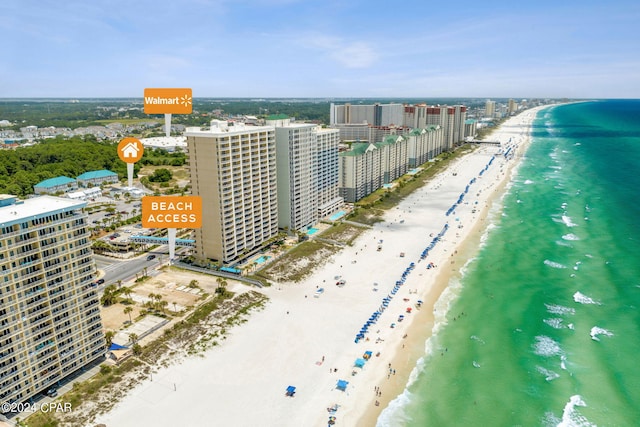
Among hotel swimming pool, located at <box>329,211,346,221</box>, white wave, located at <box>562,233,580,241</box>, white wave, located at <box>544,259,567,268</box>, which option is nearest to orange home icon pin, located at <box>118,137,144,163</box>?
hotel swimming pool, located at <box>329,211,346,221</box>

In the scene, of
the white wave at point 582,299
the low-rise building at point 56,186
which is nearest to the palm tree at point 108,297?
the white wave at point 582,299

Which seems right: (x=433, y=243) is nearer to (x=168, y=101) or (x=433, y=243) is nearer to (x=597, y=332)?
(x=597, y=332)

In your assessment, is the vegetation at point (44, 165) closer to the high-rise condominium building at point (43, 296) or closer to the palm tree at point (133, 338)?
the palm tree at point (133, 338)

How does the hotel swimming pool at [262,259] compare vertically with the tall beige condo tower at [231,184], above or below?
below

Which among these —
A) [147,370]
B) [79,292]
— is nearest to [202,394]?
[147,370]

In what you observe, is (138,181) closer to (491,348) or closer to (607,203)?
(491,348)

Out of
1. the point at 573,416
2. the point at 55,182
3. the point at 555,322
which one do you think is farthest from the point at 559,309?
the point at 55,182

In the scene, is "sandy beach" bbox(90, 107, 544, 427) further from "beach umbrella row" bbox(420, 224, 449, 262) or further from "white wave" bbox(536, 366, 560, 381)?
"white wave" bbox(536, 366, 560, 381)
